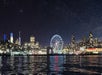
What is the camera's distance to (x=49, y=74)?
37.0 metres

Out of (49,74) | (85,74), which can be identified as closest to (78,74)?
(85,74)

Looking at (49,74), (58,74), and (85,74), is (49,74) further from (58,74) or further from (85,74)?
(85,74)

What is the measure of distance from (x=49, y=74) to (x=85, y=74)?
4.16m

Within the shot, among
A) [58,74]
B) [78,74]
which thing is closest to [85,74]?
[78,74]

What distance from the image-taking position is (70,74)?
3669 centimetres

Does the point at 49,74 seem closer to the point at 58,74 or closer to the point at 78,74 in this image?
the point at 58,74

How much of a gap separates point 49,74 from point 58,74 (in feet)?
3.60

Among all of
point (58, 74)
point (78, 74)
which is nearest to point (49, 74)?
point (58, 74)

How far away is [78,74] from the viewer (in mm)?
35969

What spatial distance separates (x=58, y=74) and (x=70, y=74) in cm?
149

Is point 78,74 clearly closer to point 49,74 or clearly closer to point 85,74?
point 85,74

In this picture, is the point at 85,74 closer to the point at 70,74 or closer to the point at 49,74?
the point at 70,74

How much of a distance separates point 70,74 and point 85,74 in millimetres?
1815
